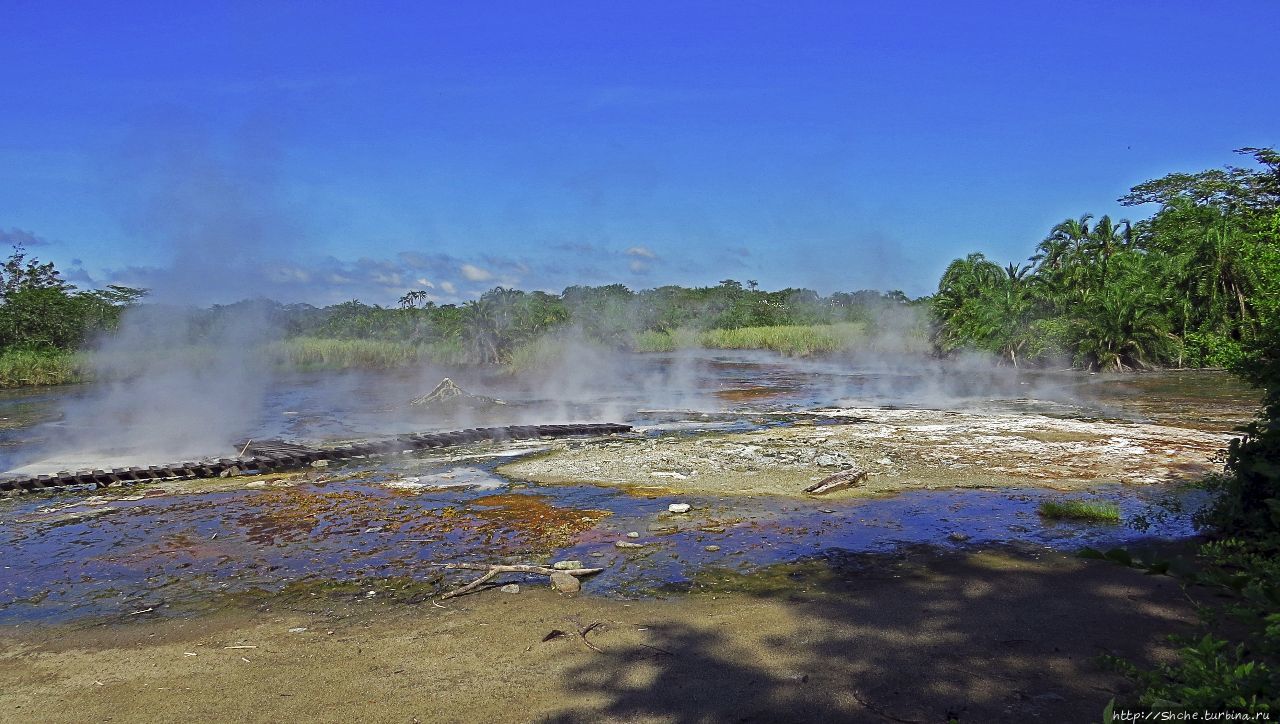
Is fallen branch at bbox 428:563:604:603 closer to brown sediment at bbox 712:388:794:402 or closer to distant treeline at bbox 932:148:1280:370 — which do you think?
brown sediment at bbox 712:388:794:402

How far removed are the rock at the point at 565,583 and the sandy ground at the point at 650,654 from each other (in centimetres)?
12

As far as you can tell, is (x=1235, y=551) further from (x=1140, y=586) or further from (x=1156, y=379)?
(x=1156, y=379)

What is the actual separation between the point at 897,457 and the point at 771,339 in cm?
3968

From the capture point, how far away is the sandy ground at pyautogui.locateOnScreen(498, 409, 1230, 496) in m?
10.7

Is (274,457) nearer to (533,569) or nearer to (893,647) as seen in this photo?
(533,569)

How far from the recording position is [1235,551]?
6031 mm

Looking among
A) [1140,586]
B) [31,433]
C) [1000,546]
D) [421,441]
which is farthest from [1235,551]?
[31,433]

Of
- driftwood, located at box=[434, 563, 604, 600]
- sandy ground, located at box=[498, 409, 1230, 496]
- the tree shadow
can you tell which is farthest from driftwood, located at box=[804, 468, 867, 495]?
driftwood, located at box=[434, 563, 604, 600]

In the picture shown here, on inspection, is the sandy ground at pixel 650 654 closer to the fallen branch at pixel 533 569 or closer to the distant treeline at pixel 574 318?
the fallen branch at pixel 533 569

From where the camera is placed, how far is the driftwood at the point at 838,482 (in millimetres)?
9945

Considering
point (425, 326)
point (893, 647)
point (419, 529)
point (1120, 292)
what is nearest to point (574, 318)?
point (425, 326)

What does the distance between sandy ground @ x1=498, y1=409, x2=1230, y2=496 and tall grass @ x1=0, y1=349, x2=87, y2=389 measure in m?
28.7

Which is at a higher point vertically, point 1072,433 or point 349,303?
point 349,303

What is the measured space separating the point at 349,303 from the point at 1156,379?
49.0 m
